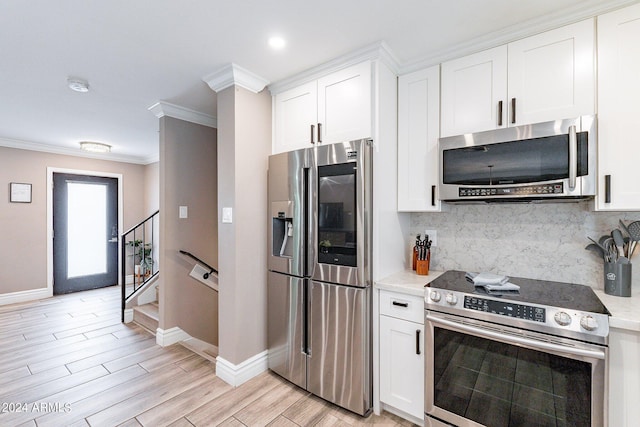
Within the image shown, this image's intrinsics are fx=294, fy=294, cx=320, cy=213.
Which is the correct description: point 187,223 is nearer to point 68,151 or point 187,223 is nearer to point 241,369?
point 241,369

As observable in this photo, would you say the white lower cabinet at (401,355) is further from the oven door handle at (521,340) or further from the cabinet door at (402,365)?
the oven door handle at (521,340)

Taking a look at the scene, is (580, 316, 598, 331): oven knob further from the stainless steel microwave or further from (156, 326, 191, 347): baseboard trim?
(156, 326, 191, 347): baseboard trim

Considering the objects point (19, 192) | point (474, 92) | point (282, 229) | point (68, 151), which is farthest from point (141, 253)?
point (474, 92)

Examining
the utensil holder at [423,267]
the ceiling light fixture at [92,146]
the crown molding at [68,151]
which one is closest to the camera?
the utensil holder at [423,267]

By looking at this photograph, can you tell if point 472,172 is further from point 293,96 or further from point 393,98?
point 293,96

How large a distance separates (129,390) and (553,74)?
144 inches

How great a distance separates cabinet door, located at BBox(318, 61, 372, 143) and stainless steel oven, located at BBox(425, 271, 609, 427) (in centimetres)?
120

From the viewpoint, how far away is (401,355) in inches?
75.7

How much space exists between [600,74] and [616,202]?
2.31ft

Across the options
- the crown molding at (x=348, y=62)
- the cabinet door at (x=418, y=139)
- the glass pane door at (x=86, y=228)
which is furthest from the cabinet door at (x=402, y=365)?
the glass pane door at (x=86, y=228)

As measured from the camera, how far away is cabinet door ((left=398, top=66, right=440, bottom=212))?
2.13 meters

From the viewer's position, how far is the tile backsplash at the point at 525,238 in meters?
1.85

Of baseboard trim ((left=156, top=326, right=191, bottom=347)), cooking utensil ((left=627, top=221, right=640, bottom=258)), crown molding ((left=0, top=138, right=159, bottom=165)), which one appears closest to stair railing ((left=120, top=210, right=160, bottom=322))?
crown molding ((left=0, top=138, right=159, bottom=165))

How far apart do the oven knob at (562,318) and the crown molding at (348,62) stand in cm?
184
